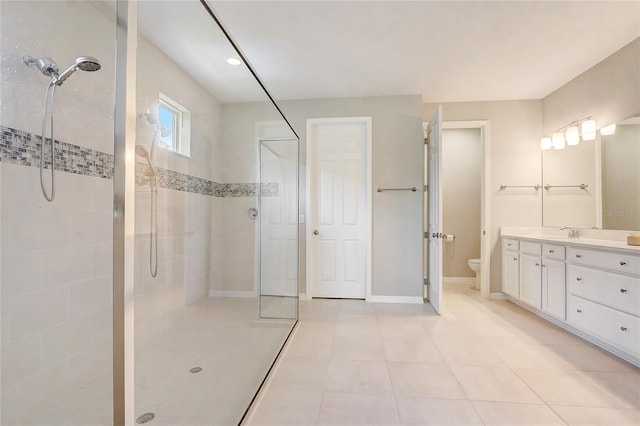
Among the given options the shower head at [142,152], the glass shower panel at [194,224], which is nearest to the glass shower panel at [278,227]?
the glass shower panel at [194,224]

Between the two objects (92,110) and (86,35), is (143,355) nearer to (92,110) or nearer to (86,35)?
(92,110)

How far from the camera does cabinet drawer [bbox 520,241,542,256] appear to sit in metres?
2.82

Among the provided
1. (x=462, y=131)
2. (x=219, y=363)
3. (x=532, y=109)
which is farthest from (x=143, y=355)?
(x=462, y=131)

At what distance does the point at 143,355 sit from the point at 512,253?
371cm

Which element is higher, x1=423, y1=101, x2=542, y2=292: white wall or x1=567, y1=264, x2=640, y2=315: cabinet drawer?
x1=423, y1=101, x2=542, y2=292: white wall

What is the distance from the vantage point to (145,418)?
34.9 inches

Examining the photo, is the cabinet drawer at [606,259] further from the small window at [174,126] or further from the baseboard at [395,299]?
the small window at [174,126]

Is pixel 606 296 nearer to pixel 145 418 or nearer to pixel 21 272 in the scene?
pixel 145 418

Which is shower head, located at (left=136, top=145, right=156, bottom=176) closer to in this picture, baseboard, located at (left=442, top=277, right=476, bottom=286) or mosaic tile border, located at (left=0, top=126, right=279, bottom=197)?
mosaic tile border, located at (left=0, top=126, right=279, bottom=197)

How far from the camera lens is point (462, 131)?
185 inches

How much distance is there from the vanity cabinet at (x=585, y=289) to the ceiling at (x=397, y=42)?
176 cm

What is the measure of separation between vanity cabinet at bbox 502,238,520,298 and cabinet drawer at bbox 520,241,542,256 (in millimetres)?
98

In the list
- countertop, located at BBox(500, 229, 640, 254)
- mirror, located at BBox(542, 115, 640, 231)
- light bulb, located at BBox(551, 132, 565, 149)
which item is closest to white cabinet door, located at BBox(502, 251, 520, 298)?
countertop, located at BBox(500, 229, 640, 254)

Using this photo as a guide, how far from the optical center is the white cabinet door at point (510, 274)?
3189 millimetres
